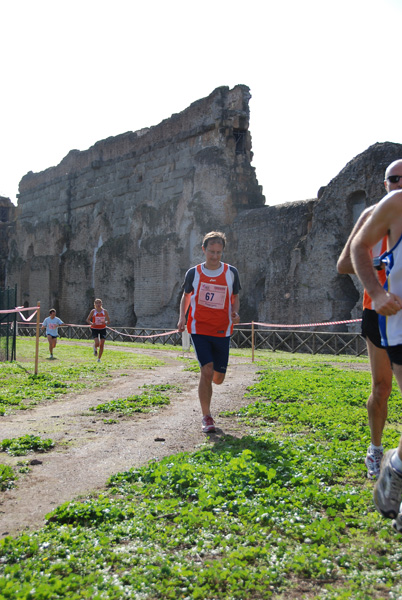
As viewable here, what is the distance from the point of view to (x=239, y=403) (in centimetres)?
717

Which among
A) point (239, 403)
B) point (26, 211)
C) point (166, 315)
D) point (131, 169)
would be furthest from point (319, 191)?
point (26, 211)

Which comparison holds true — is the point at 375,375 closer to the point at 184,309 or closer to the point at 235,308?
the point at 235,308

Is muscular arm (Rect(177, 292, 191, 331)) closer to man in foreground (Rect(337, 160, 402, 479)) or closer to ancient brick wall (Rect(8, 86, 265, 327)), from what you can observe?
man in foreground (Rect(337, 160, 402, 479))

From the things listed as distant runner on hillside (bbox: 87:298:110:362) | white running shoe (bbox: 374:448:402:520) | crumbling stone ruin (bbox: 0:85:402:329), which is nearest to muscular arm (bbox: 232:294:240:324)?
white running shoe (bbox: 374:448:402:520)

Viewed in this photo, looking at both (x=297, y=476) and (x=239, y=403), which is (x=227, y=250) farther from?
(x=297, y=476)

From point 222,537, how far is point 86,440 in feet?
8.43

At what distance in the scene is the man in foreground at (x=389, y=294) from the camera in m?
2.86

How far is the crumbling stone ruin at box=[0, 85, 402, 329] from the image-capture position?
2066 centimetres

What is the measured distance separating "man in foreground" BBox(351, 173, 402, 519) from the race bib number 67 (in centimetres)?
262

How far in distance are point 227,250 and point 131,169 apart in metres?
9.87

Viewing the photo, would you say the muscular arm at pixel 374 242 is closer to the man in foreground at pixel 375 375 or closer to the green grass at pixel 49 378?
the man in foreground at pixel 375 375

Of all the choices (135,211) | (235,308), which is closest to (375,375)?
Result: (235,308)

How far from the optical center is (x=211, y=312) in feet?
18.6

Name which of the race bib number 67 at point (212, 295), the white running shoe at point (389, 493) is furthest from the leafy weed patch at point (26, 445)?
the white running shoe at point (389, 493)
